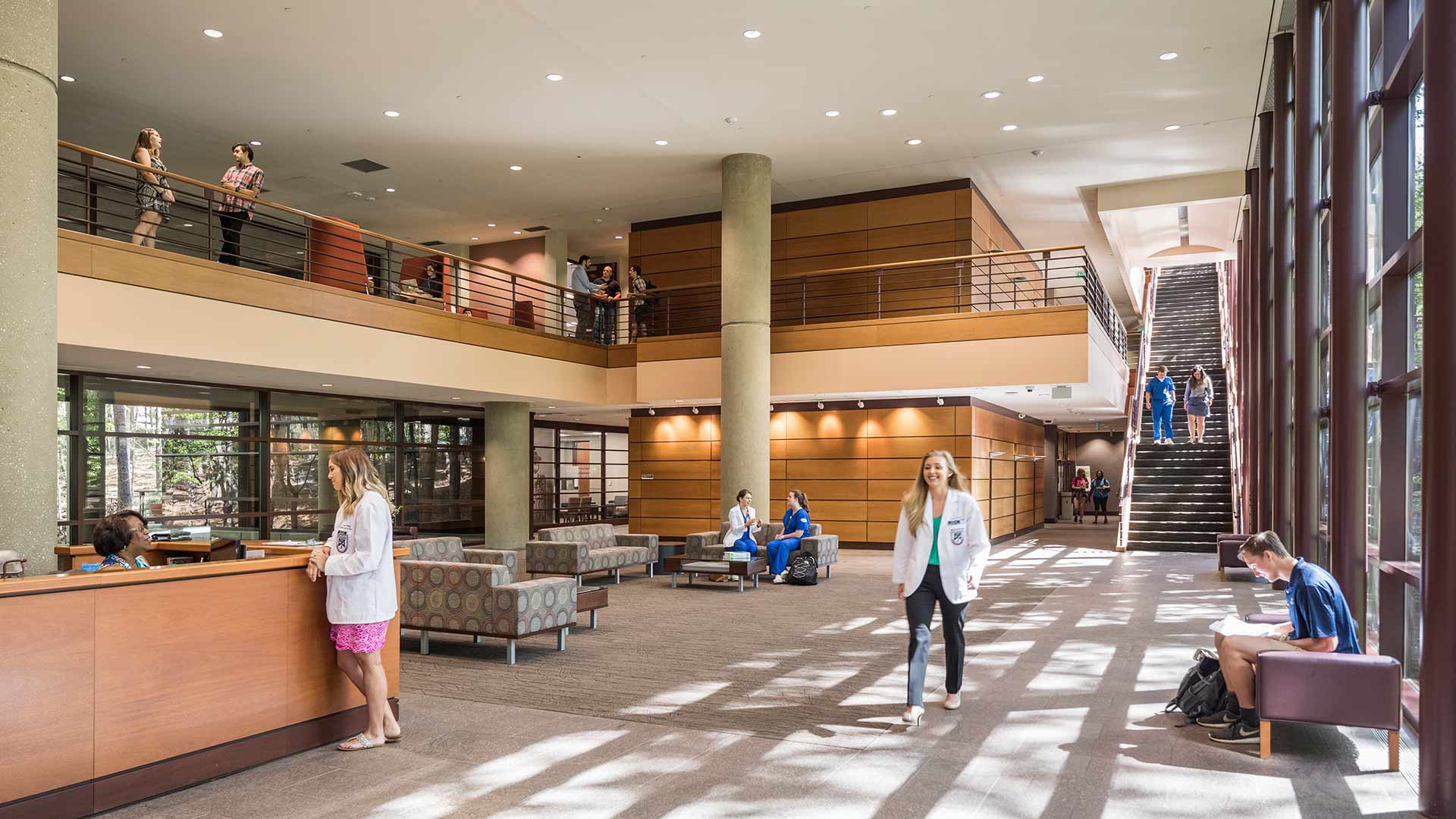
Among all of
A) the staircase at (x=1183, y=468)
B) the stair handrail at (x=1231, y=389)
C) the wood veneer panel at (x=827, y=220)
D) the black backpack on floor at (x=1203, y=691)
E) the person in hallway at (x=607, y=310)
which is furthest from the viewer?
the person in hallway at (x=607, y=310)

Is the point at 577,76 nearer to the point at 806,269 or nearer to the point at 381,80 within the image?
the point at 381,80

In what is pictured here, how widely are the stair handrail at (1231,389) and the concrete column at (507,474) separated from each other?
12866 millimetres

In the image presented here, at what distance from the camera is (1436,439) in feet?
13.7

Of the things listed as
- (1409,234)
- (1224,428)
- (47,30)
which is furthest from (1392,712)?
(1224,428)

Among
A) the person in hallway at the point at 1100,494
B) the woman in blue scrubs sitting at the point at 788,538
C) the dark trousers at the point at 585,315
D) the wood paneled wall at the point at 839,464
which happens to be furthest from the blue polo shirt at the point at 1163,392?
the dark trousers at the point at 585,315

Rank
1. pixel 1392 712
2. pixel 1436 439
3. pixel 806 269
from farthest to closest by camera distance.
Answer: pixel 806 269 → pixel 1392 712 → pixel 1436 439

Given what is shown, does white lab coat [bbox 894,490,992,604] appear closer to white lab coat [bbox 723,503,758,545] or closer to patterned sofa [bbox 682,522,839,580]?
white lab coat [bbox 723,503,758,545]

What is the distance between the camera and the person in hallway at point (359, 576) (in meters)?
5.03

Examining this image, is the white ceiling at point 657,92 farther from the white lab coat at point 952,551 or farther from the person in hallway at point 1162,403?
the white lab coat at point 952,551

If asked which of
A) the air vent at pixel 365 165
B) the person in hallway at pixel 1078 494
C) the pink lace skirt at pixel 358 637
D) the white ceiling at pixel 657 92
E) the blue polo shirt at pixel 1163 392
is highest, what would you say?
the white ceiling at pixel 657 92

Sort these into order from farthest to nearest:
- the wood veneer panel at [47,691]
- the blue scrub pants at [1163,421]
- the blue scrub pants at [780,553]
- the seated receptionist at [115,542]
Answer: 1. the blue scrub pants at [1163,421]
2. the blue scrub pants at [780,553]
3. the seated receptionist at [115,542]
4. the wood veneer panel at [47,691]

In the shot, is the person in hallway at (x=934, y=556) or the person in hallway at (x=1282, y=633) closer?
the person in hallway at (x=1282, y=633)

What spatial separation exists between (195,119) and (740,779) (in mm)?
13547

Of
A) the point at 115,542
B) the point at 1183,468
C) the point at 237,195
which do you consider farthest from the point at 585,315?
the point at 115,542
